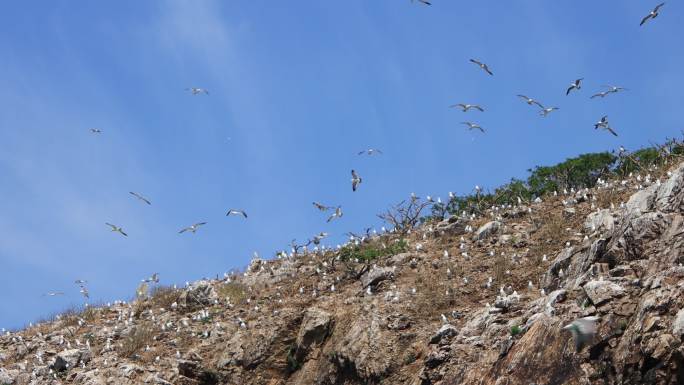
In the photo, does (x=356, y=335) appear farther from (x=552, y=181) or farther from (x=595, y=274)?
(x=552, y=181)

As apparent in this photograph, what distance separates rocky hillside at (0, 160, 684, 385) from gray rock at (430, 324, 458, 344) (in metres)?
0.02

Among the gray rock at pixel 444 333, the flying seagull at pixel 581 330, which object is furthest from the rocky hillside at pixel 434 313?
the flying seagull at pixel 581 330

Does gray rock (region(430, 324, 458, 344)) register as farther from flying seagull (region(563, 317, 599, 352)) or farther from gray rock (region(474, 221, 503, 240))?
gray rock (region(474, 221, 503, 240))

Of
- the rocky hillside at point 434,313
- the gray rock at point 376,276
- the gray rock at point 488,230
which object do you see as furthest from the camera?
the gray rock at point 488,230

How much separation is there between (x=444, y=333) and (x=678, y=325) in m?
6.21

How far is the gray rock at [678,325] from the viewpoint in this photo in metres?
11.8

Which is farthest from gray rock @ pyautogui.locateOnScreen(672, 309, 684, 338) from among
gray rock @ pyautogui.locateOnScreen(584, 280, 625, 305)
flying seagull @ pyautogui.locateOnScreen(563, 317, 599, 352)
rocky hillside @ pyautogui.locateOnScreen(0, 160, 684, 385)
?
gray rock @ pyautogui.locateOnScreen(584, 280, 625, 305)

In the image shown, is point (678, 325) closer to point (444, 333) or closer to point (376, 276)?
point (444, 333)

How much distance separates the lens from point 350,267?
77.1 ft

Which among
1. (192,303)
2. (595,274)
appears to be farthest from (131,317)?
(595,274)

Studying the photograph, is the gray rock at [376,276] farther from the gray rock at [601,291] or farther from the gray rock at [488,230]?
the gray rock at [601,291]

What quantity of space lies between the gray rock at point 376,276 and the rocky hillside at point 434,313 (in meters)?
0.05

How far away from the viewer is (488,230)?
22.8m

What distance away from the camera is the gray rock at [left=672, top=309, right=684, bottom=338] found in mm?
11789
